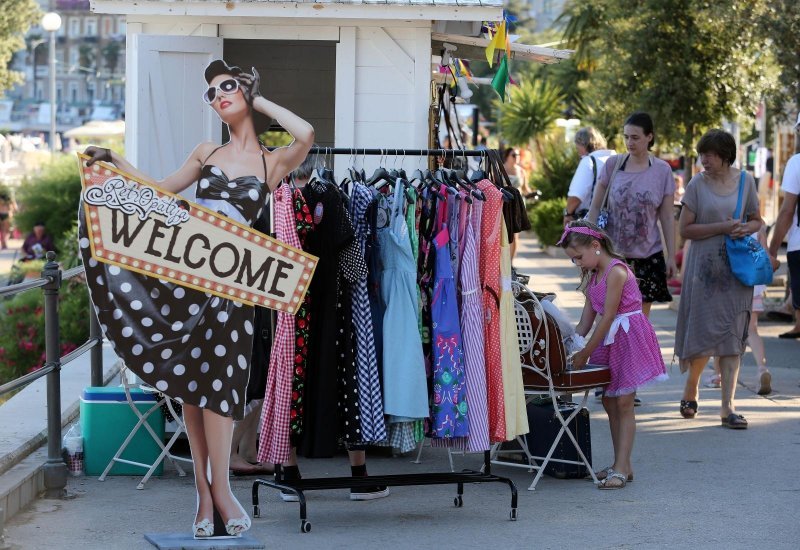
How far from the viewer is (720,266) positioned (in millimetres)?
8594

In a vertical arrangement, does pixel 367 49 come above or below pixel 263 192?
above

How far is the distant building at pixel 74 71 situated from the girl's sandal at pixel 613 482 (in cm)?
13802

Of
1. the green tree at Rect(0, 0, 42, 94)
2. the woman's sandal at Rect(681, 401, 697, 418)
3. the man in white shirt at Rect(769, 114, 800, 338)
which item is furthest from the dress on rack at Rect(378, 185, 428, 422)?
Result: the green tree at Rect(0, 0, 42, 94)

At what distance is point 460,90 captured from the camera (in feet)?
42.4

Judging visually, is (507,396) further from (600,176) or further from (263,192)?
(600,176)

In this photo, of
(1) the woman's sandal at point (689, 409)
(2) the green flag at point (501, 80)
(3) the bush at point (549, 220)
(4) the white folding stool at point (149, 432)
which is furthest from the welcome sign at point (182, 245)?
(3) the bush at point (549, 220)

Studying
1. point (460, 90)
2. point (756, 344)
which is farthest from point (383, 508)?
point (460, 90)

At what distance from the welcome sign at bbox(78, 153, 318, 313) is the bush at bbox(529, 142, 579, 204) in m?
18.7

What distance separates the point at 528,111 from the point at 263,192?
28.6m

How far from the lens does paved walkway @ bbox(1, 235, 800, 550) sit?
5934 mm

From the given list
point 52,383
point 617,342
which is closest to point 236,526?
point 52,383

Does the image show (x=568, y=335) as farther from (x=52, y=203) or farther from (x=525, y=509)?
(x=52, y=203)

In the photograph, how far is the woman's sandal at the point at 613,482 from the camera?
695cm

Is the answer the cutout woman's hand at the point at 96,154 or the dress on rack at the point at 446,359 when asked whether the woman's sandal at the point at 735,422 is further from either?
the cutout woman's hand at the point at 96,154
